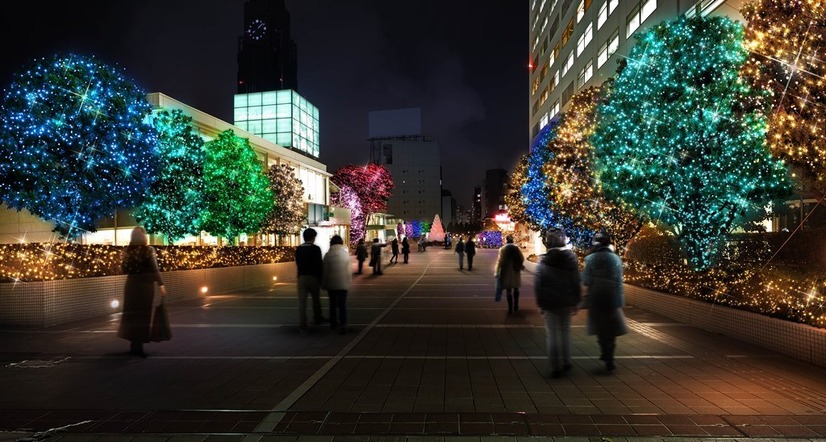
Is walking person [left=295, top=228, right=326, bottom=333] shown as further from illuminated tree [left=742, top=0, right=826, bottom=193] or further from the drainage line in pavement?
illuminated tree [left=742, top=0, right=826, bottom=193]

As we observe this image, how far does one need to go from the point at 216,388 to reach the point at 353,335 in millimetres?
3496

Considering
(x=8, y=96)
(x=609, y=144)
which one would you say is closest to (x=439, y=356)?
(x=609, y=144)

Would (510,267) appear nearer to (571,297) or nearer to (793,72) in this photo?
(571,297)

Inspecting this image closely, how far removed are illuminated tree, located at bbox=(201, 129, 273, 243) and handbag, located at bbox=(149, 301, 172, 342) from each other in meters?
13.4

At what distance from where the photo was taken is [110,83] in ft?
49.4

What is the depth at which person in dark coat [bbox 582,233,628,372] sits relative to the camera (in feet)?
20.8

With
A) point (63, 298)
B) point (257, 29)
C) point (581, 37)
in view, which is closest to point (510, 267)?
point (63, 298)

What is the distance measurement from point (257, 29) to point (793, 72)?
18213 centimetres

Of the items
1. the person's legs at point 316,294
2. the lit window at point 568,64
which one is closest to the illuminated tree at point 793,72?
the person's legs at point 316,294

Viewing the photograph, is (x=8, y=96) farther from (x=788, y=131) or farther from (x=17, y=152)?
(x=788, y=131)

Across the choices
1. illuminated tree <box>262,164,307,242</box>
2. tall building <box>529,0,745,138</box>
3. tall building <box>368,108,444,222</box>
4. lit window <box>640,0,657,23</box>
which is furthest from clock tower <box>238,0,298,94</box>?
lit window <box>640,0,657,23</box>

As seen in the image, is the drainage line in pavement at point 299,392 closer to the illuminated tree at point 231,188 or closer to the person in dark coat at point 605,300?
the person in dark coat at point 605,300

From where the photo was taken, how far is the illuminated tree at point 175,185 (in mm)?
18062

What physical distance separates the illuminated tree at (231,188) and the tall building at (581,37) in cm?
1786
